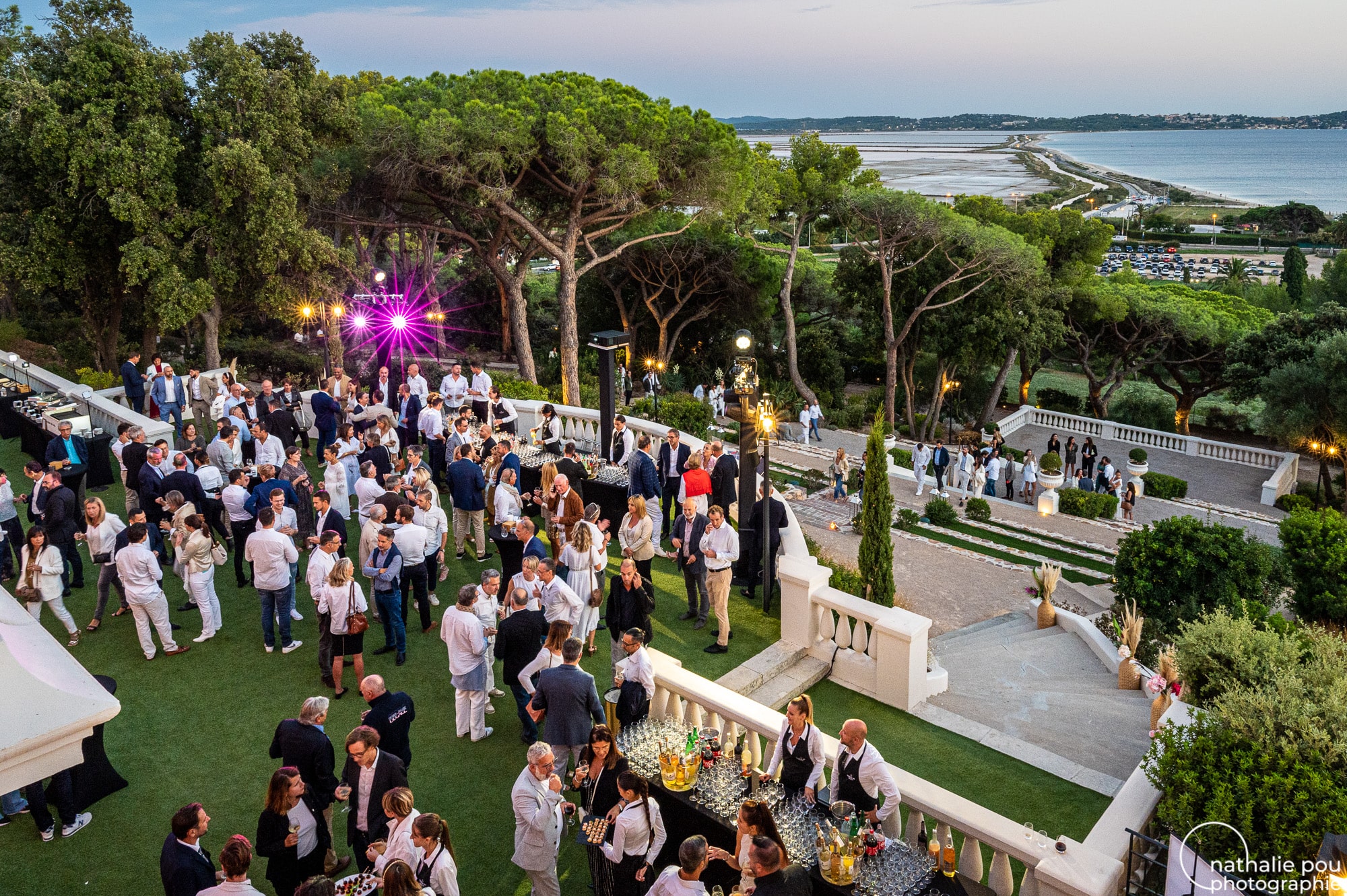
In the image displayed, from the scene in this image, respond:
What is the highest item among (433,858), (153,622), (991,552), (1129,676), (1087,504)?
(433,858)

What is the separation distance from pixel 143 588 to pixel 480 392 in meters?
6.95

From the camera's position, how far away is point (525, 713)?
799 cm

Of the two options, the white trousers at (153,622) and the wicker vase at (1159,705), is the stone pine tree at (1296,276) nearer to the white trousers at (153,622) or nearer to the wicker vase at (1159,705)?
the wicker vase at (1159,705)

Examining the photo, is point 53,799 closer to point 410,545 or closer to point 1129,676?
point 410,545

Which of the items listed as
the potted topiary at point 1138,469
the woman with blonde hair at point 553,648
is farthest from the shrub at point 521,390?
the potted topiary at point 1138,469

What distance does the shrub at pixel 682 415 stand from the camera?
19734 mm

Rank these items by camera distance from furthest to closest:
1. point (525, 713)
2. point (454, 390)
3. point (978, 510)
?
point (978, 510) → point (454, 390) → point (525, 713)

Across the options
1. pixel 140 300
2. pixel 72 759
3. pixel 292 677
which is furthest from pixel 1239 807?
pixel 140 300

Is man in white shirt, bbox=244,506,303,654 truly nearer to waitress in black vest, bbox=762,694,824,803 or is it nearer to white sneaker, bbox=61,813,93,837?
white sneaker, bbox=61,813,93,837

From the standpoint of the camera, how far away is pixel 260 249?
2295cm

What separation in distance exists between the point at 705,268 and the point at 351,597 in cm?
3175

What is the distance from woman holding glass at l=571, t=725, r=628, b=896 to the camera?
6.11 metres

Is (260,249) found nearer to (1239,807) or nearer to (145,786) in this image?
(145,786)

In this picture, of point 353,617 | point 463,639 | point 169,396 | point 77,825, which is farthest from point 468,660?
point 169,396
